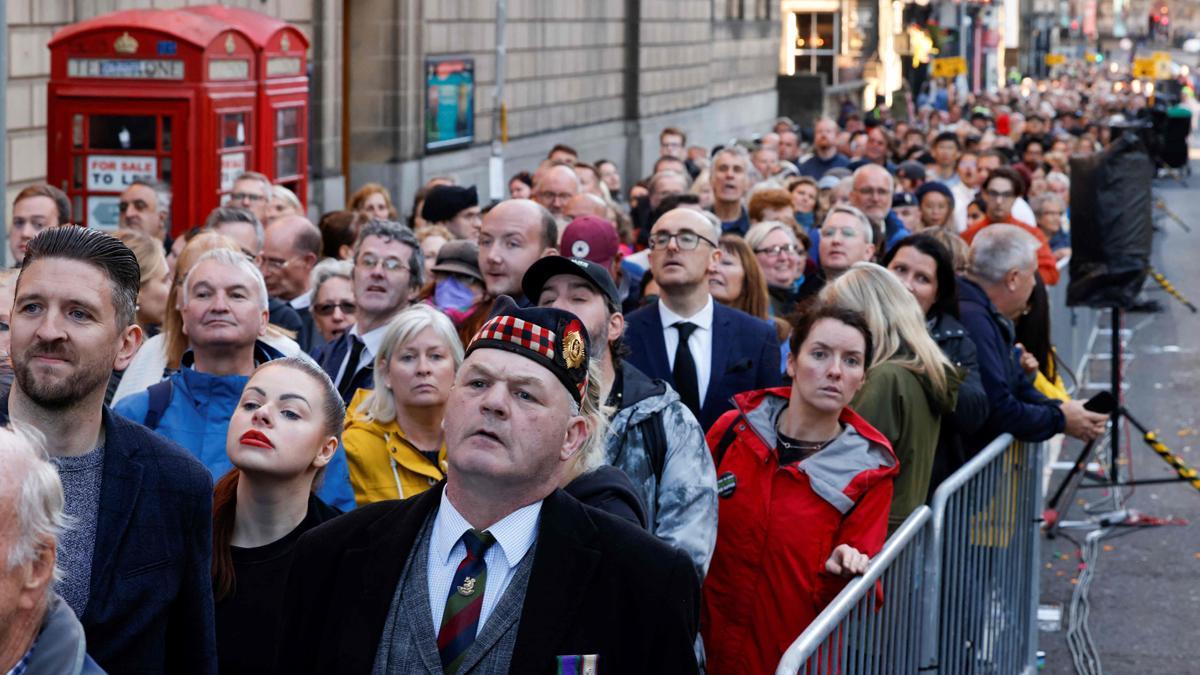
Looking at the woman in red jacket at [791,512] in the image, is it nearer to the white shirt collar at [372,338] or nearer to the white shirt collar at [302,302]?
the white shirt collar at [372,338]

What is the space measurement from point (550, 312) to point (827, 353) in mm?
2352

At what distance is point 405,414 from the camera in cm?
606

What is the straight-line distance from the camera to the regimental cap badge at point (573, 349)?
3.93m

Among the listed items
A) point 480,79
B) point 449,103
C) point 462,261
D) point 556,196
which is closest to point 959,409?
point 462,261

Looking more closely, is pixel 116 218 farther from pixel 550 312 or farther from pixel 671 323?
pixel 550 312

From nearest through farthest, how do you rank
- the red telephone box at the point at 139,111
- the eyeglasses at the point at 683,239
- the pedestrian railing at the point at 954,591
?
the pedestrian railing at the point at 954,591 < the eyeglasses at the point at 683,239 < the red telephone box at the point at 139,111

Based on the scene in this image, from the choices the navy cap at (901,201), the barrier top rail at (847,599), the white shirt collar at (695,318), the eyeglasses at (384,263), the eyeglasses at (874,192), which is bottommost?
the barrier top rail at (847,599)

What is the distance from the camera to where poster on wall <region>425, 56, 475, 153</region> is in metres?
24.6

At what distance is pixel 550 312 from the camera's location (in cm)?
394

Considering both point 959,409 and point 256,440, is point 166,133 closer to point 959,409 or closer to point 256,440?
point 959,409

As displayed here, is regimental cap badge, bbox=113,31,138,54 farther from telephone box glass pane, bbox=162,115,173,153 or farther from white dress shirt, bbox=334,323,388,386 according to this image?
white dress shirt, bbox=334,323,388,386

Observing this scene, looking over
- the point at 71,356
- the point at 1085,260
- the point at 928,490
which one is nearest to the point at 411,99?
the point at 1085,260

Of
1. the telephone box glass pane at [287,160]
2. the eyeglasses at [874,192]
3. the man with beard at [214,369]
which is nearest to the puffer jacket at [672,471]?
the man with beard at [214,369]

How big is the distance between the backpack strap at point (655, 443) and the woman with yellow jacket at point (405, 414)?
79cm
